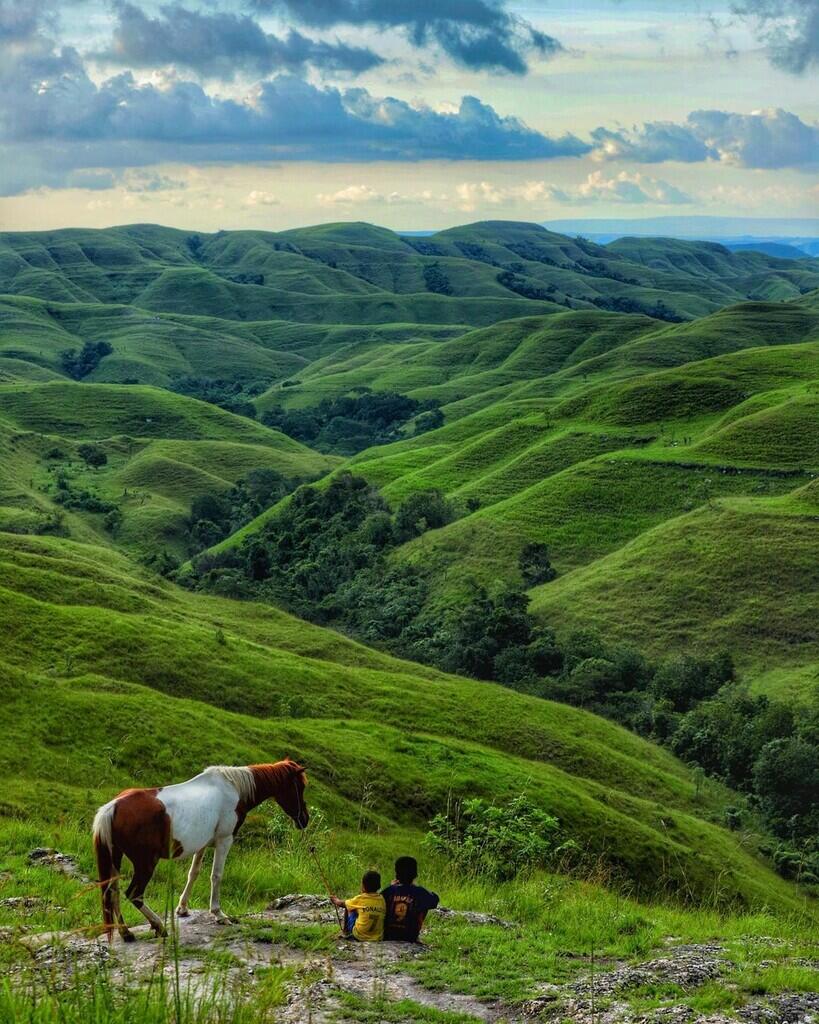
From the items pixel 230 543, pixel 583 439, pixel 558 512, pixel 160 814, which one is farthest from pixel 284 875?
pixel 583 439

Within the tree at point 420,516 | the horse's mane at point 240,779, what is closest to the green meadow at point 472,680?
the horse's mane at point 240,779

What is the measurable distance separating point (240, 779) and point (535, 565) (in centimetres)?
9943

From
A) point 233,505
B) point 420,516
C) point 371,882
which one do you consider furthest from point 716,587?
point 371,882

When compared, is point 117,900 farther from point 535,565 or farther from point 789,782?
point 535,565

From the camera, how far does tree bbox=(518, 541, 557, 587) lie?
362 feet

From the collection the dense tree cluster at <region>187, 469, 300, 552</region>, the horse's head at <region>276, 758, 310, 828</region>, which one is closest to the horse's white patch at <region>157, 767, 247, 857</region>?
the horse's head at <region>276, 758, 310, 828</region>

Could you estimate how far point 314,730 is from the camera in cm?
4600

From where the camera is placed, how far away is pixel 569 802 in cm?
4538

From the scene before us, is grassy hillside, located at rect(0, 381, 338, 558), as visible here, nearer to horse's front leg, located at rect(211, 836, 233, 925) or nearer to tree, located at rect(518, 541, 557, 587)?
tree, located at rect(518, 541, 557, 587)

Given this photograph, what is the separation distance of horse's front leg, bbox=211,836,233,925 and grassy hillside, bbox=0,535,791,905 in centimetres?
1555

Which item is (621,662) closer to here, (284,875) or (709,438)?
(709,438)

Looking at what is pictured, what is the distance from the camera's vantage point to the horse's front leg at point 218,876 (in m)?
13.5

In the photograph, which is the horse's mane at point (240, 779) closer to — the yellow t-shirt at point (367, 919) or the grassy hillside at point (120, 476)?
the yellow t-shirt at point (367, 919)

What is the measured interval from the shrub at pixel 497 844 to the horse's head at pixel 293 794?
7509 millimetres
